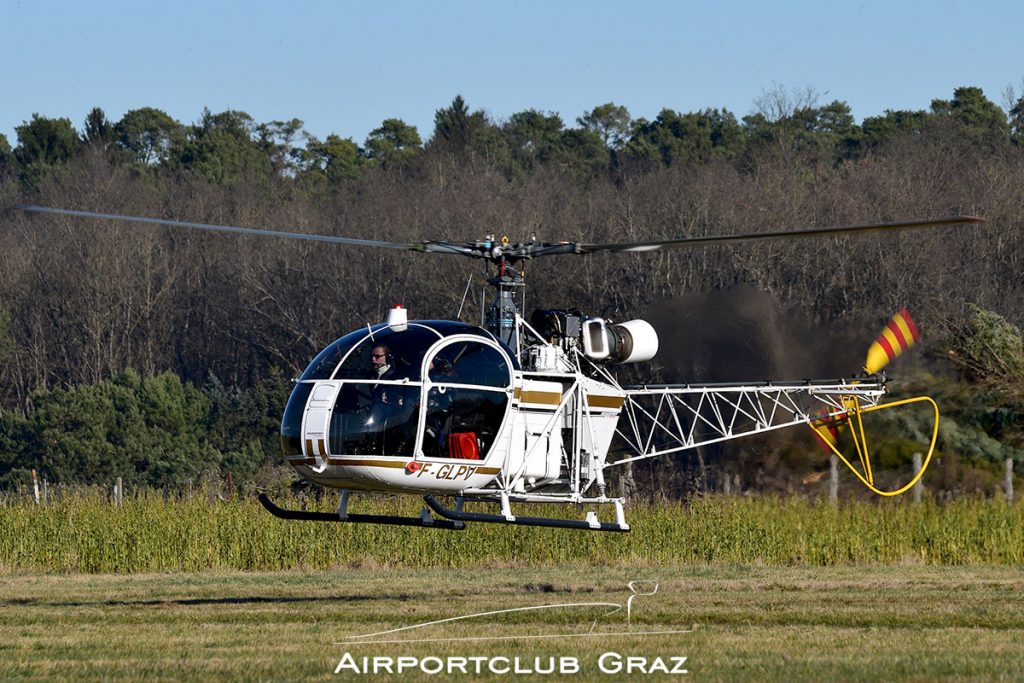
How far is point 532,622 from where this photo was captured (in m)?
14.3

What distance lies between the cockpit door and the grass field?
152cm

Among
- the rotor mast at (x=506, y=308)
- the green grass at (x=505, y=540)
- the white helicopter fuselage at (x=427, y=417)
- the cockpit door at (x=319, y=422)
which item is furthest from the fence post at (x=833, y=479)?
the cockpit door at (x=319, y=422)

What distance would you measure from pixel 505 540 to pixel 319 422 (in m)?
8.01

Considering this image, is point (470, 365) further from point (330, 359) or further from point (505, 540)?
point (505, 540)

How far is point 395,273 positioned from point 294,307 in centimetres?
666

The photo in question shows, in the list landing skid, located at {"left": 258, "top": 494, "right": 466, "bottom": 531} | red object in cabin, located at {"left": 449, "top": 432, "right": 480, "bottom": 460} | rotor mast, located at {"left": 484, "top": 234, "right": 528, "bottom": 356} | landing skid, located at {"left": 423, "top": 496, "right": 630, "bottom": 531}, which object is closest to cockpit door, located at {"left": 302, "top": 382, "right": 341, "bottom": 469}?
landing skid, located at {"left": 258, "top": 494, "right": 466, "bottom": 531}

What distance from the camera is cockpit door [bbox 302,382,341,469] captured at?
13992 mm

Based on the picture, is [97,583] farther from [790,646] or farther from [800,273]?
[800,273]

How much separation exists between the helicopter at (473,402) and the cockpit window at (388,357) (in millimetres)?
12

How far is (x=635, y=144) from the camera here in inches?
3553

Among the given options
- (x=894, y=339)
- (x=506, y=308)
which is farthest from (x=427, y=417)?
(x=894, y=339)

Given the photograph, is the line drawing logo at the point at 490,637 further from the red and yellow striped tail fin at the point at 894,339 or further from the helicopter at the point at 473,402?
the red and yellow striped tail fin at the point at 894,339

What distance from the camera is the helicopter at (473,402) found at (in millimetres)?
14023

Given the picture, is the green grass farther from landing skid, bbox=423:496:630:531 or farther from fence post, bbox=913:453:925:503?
landing skid, bbox=423:496:630:531
